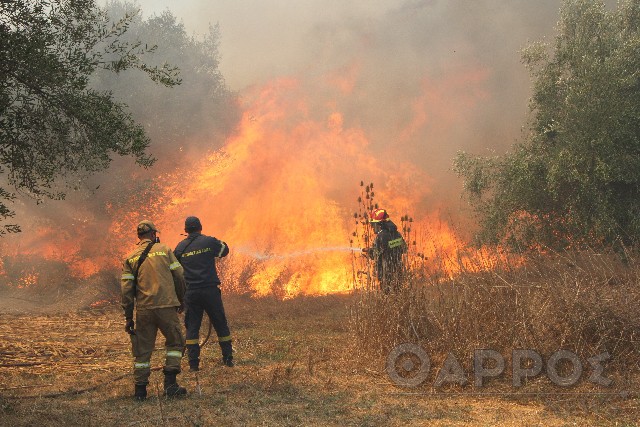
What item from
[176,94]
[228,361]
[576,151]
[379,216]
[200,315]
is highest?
[176,94]

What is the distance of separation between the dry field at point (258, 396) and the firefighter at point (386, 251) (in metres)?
1.29

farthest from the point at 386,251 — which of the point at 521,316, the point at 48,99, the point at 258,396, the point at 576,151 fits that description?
the point at 576,151

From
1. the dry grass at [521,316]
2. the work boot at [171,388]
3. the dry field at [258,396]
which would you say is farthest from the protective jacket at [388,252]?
the work boot at [171,388]

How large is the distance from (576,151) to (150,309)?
13436mm

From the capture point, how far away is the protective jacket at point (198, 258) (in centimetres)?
835

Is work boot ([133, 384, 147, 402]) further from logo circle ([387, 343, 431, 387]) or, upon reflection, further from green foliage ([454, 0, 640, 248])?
green foliage ([454, 0, 640, 248])

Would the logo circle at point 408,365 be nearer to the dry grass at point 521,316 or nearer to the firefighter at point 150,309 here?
the dry grass at point 521,316

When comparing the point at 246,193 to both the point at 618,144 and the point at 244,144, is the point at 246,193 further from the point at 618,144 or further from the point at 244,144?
the point at 618,144

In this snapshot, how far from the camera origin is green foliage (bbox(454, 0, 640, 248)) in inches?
600

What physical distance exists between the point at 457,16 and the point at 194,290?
2432 cm

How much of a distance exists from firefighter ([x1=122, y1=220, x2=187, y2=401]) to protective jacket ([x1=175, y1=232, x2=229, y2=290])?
150 cm

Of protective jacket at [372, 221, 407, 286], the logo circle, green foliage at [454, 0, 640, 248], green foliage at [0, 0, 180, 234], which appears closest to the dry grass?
the logo circle

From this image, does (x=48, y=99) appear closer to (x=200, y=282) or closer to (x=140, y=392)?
(x=200, y=282)

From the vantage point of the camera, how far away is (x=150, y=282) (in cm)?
665
